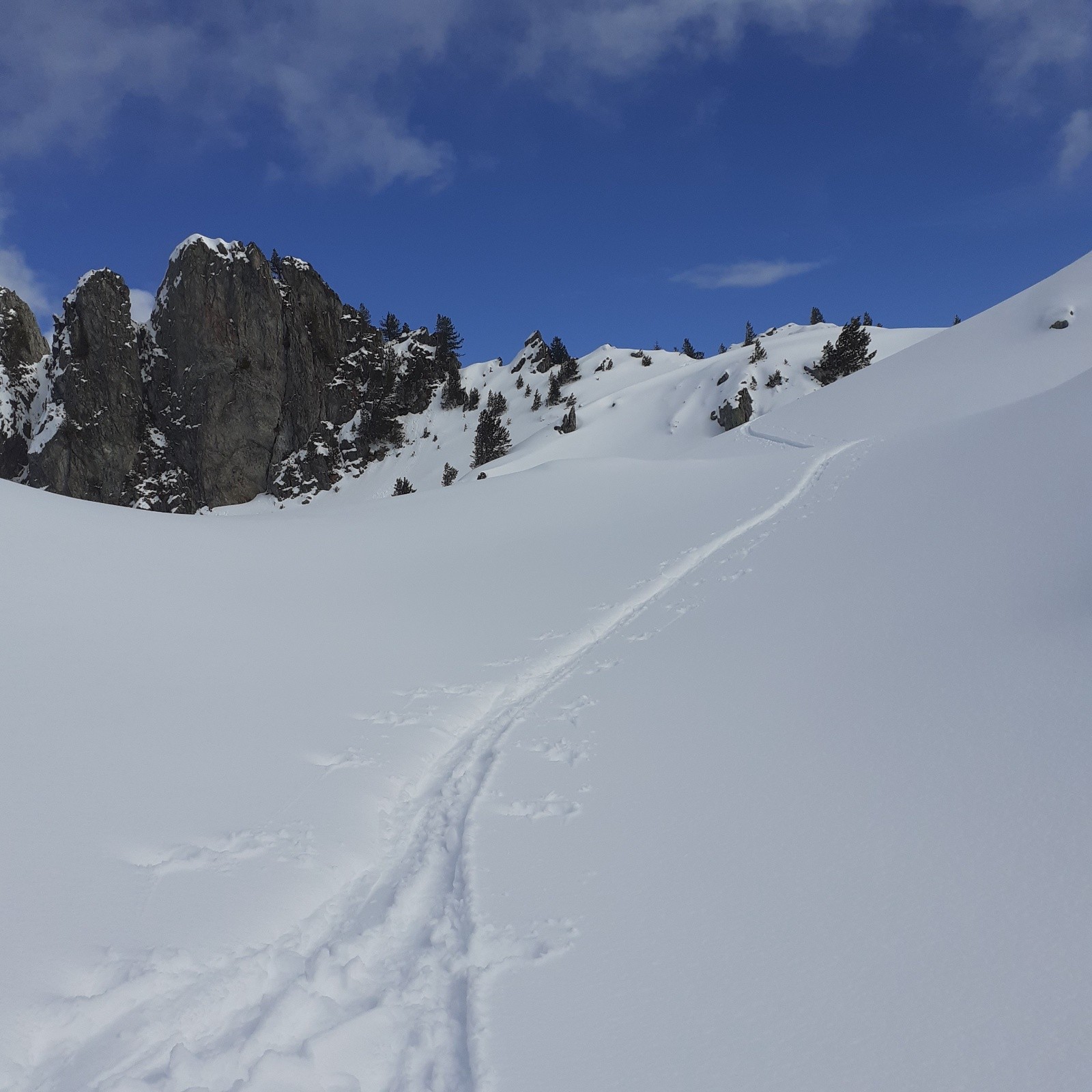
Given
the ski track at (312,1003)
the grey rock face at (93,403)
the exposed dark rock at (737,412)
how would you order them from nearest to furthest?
the ski track at (312,1003)
the exposed dark rock at (737,412)
the grey rock face at (93,403)

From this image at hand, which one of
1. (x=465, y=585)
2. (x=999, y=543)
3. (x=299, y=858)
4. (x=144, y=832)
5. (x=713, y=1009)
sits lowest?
(x=713, y=1009)

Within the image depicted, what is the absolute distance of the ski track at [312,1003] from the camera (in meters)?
2.61

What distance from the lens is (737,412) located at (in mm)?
40375

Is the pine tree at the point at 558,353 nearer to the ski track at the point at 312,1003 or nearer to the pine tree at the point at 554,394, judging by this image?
the pine tree at the point at 554,394

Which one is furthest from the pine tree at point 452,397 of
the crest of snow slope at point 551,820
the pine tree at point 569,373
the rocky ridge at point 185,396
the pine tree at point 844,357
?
the crest of snow slope at point 551,820

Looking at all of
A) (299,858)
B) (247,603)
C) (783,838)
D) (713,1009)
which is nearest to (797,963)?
(713,1009)

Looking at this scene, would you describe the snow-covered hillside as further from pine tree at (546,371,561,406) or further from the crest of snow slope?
the crest of snow slope

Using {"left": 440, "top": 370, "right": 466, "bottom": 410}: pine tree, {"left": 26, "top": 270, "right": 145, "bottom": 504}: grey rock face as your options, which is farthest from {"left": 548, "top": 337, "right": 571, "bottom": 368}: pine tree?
{"left": 26, "top": 270, "right": 145, "bottom": 504}: grey rock face

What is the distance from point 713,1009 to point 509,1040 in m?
0.91

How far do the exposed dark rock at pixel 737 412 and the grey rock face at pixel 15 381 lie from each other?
49752 millimetres

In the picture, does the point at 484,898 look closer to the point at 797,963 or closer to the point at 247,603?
the point at 797,963

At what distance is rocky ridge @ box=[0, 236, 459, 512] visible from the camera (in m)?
43.2

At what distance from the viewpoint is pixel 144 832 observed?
13.0 feet

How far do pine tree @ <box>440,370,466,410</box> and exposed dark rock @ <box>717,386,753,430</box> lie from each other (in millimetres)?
20930
